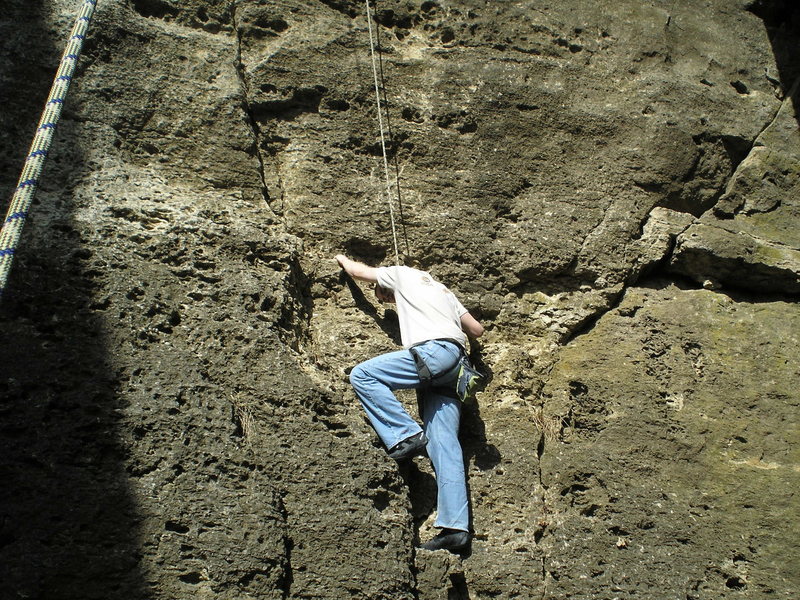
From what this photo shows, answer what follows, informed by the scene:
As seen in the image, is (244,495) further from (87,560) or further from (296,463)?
(87,560)

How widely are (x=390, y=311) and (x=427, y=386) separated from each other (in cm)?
63

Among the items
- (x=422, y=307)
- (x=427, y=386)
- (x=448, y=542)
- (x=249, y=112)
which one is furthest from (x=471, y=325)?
(x=249, y=112)

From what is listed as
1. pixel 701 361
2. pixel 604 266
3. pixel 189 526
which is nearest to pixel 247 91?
pixel 604 266

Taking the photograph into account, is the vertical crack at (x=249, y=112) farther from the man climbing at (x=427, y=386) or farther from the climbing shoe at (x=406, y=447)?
the climbing shoe at (x=406, y=447)

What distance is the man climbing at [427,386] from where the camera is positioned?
353cm

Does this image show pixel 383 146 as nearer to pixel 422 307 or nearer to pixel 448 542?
pixel 422 307

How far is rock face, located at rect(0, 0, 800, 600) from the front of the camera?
10.3 feet

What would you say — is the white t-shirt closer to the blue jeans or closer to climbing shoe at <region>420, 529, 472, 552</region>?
the blue jeans

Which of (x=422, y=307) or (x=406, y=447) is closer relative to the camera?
(x=406, y=447)

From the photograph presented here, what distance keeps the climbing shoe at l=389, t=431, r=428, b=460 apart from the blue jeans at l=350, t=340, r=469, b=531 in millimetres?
20

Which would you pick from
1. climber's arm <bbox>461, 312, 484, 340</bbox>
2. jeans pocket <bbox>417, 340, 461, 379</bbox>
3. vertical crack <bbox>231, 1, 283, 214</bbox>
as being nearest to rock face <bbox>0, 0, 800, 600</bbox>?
vertical crack <bbox>231, 1, 283, 214</bbox>

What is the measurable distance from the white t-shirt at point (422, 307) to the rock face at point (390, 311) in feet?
0.88

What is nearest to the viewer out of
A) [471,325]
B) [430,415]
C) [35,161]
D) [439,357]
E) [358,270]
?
[35,161]

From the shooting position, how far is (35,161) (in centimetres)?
319
